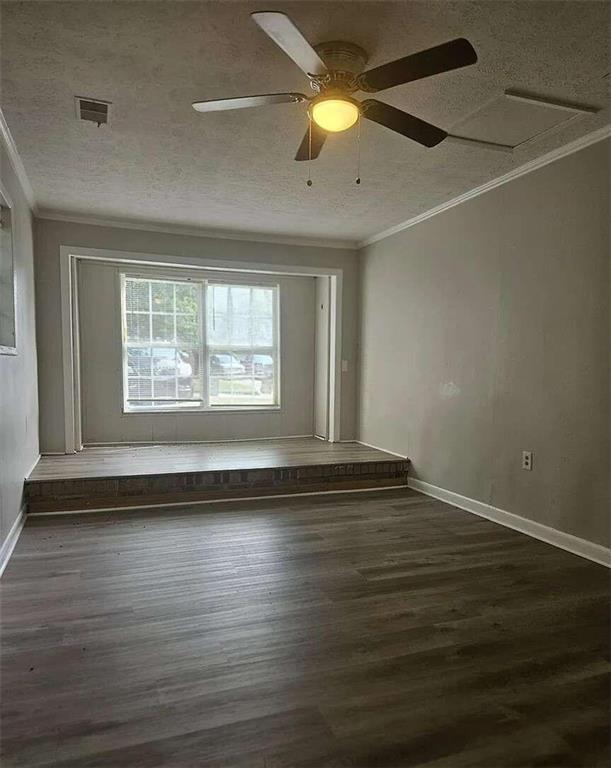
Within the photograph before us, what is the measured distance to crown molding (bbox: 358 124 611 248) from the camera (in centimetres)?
294

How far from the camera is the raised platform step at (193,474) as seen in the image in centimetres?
390

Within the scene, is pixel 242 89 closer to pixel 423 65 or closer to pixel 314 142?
pixel 314 142

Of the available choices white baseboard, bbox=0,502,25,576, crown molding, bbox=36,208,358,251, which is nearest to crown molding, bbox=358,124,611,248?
crown molding, bbox=36,208,358,251

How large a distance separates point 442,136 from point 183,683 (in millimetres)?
2559

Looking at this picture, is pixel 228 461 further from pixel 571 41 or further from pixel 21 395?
pixel 571 41

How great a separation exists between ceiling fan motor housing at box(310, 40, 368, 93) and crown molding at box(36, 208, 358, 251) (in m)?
3.20

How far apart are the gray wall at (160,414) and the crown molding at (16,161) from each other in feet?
4.19

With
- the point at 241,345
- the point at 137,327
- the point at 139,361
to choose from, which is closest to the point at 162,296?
the point at 137,327

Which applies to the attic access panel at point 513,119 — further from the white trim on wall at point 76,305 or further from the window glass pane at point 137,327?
the window glass pane at point 137,327

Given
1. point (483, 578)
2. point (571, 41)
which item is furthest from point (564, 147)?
point (483, 578)

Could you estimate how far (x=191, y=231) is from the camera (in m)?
5.12

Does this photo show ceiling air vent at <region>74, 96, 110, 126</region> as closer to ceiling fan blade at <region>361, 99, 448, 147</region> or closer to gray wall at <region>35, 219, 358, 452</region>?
ceiling fan blade at <region>361, 99, 448, 147</region>

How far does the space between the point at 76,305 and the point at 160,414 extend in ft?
4.92

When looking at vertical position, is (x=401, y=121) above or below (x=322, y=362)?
above
